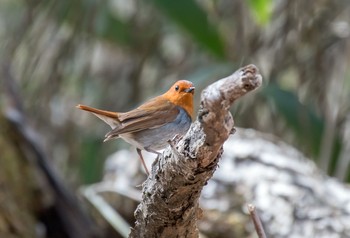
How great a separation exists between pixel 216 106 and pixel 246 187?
78.5 inches

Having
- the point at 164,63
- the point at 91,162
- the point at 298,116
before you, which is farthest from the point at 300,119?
the point at 164,63

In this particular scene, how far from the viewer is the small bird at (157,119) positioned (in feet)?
6.00

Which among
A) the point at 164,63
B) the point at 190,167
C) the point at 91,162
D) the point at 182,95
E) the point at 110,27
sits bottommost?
the point at 190,167

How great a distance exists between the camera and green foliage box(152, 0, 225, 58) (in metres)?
3.72

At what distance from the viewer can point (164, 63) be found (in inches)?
205

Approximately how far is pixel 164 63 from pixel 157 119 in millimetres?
3387

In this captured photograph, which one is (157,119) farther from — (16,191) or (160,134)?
(16,191)

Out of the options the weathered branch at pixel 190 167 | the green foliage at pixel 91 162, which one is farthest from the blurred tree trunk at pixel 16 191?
the weathered branch at pixel 190 167

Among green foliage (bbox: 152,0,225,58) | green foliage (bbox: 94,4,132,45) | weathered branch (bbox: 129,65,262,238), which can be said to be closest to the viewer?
weathered branch (bbox: 129,65,262,238)

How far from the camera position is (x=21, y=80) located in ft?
15.6

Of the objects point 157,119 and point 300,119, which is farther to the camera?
point 300,119

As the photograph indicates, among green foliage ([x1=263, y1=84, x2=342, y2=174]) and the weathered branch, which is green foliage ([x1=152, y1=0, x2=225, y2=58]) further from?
the weathered branch

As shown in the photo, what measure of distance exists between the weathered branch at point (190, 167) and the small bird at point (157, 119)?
1.04ft

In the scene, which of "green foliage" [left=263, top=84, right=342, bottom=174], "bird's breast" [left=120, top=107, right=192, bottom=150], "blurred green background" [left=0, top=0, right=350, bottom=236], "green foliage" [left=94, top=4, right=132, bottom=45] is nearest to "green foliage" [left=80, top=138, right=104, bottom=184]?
"blurred green background" [left=0, top=0, right=350, bottom=236]
